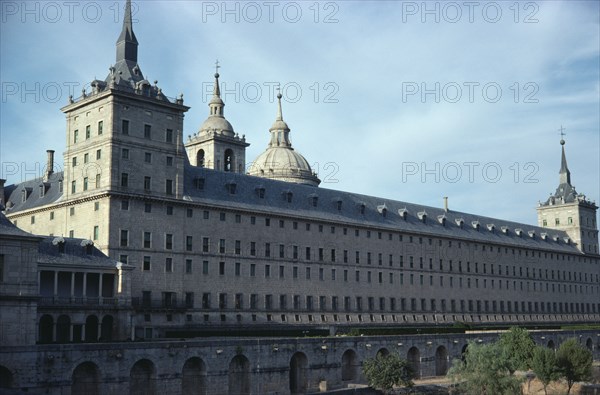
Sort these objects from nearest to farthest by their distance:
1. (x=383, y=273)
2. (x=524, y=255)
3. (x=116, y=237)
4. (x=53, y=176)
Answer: (x=116, y=237)
(x=53, y=176)
(x=383, y=273)
(x=524, y=255)

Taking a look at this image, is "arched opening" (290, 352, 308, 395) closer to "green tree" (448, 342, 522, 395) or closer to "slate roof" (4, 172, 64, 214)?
"green tree" (448, 342, 522, 395)

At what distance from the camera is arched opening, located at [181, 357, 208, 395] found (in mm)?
58031

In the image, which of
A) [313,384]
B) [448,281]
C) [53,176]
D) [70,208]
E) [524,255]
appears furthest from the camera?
[524,255]

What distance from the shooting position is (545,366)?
7219cm

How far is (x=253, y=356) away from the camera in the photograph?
62188 millimetres

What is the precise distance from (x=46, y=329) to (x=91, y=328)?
4.14 metres

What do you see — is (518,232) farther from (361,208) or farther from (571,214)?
(361,208)

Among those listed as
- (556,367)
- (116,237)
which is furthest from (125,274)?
(556,367)

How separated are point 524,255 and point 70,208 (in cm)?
7821

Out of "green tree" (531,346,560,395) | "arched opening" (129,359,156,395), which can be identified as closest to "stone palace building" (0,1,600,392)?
"arched opening" (129,359,156,395)

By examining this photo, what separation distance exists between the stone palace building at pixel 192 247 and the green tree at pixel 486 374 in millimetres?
17494

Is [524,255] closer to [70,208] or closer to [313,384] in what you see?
[313,384]

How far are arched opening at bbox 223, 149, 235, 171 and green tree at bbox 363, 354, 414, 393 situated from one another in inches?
2217

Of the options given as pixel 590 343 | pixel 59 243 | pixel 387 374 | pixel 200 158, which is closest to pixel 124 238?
pixel 59 243
